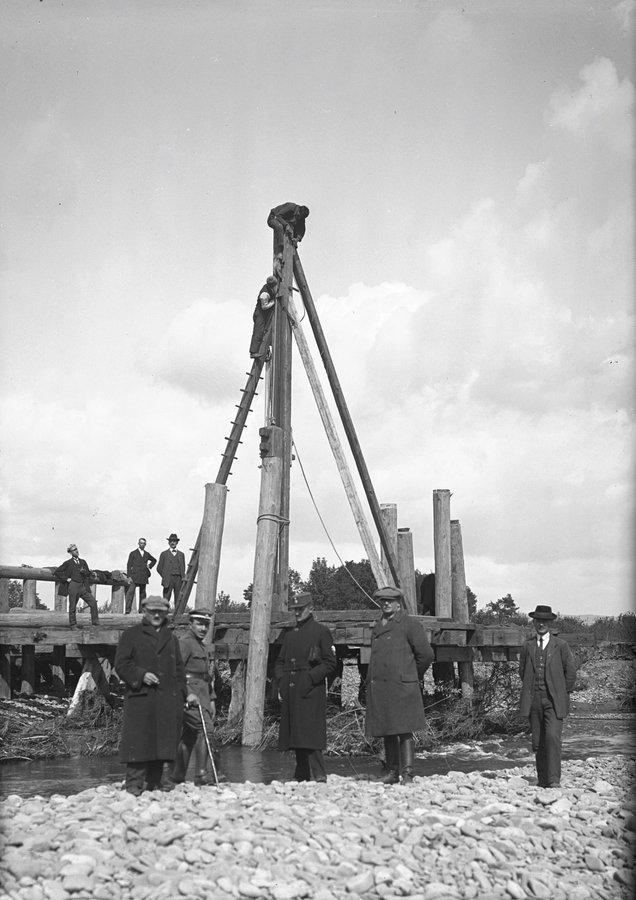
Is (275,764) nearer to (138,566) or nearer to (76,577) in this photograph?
(76,577)

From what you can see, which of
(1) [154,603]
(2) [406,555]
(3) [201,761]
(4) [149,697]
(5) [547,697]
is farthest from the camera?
(2) [406,555]

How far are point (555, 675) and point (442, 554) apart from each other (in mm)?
6702

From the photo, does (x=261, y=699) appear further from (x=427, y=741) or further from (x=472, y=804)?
(x=472, y=804)

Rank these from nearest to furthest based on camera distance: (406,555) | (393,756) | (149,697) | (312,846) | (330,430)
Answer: (312,846), (149,697), (393,756), (330,430), (406,555)

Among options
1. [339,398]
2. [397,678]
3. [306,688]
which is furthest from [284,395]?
[306,688]

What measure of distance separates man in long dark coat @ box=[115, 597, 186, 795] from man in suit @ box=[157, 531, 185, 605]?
9547mm

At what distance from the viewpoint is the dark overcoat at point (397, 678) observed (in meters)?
9.06

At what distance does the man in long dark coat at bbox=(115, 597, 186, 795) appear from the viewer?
25.7 feet

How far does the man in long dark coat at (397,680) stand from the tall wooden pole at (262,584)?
3386 millimetres

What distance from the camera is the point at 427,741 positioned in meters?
13.6

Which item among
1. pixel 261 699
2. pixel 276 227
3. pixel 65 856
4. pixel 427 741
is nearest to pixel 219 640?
pixel 261 699

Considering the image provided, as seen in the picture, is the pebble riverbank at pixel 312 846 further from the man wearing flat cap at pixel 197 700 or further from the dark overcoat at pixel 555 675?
the dark overcoat at pixel 555 675

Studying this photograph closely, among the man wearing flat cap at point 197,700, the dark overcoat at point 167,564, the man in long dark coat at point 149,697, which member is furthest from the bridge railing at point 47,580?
the man in long dark coat at point 149,697

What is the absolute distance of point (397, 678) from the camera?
912 centimetres
